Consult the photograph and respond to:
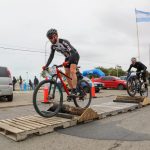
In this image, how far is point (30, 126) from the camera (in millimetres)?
5566

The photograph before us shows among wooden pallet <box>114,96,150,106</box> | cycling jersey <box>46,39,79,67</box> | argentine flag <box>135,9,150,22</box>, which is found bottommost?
wooden pallet <box>114,96,150,106</box>

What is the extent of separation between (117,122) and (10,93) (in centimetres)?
847

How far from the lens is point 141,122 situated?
22.5 ft

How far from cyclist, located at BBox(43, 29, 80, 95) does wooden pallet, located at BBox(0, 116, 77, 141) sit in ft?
3.95

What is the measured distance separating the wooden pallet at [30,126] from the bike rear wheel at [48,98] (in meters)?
0.23

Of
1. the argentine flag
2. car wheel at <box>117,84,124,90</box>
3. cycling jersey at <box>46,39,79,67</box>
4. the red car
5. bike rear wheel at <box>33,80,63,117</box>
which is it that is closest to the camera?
bike rear wheel at <box>33,80,63,117</box>

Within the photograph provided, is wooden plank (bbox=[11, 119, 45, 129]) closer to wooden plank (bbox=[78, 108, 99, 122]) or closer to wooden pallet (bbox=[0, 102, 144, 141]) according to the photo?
wooden pallet (bbox=[0, 102, 144, 141])

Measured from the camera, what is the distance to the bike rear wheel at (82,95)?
7581 mm

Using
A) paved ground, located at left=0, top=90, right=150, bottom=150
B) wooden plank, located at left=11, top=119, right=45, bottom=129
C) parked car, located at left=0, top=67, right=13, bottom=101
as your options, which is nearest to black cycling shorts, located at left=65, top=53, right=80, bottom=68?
paved ground, located at left=0, top=90, right=150, bottom=150

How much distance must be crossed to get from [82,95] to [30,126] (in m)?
2.45

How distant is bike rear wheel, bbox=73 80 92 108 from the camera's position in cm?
758

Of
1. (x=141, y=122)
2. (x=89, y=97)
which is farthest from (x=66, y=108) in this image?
(x=141, y=122)

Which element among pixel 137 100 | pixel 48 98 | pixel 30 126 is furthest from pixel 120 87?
pixel 30 126

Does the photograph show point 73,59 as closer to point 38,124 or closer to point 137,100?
point 38,124
